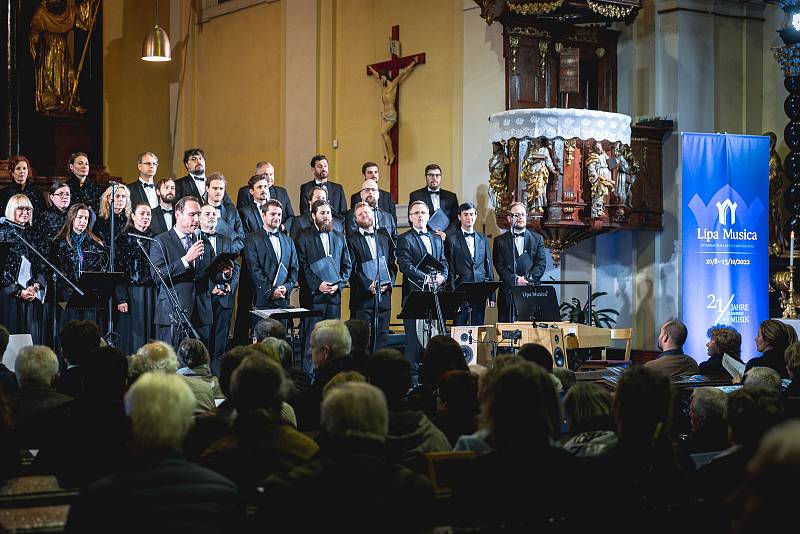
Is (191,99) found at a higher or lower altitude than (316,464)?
higher

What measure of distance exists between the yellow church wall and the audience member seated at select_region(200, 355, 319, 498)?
12.0 meters

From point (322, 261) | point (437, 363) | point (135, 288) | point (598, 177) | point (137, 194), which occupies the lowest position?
point (437, 363)

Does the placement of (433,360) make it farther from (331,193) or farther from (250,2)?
(250,2)

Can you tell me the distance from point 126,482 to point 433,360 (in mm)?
2495

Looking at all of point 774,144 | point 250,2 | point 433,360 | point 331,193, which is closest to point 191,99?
point 250,2

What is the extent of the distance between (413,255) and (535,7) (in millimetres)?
2760

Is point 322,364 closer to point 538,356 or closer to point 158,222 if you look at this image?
point 538,356

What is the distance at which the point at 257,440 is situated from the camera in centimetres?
345

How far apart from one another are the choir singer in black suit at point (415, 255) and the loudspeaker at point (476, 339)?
53 centimetres

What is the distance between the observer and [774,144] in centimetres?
1160

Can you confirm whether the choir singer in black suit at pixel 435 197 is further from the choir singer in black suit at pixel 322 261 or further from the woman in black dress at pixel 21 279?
the woman in black dress at pixel 21 279

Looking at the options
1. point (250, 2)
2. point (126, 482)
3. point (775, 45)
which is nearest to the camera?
point (126, 482)

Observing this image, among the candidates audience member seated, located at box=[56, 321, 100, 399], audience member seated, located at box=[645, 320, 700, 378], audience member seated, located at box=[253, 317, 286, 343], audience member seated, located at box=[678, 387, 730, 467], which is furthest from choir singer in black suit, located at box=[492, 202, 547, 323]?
audience member seated, located at box=[678, 387, 730, 467]

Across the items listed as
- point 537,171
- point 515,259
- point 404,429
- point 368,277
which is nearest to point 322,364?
point 404,429
